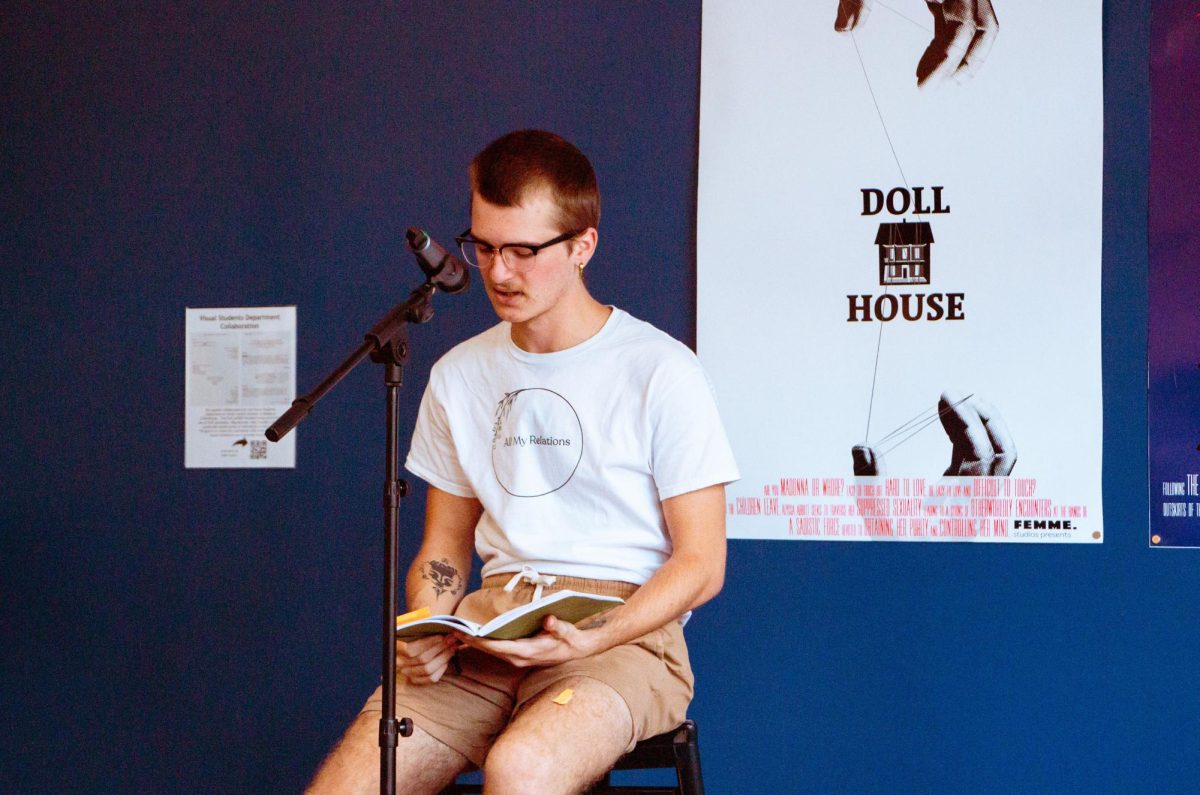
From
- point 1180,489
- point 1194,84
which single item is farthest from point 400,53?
point 1180,489

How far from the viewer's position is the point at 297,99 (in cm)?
258

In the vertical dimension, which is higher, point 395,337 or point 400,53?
point 400,53

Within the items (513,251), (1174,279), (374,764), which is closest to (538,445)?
(513,251)

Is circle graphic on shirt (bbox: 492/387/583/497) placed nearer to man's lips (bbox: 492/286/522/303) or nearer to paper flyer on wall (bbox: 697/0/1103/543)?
man's lips (bbox: 492/286/522/303)

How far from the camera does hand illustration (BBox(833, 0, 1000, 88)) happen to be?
2.25m

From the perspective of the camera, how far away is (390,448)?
4.90ft

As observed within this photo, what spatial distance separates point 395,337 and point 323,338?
1.08 metres

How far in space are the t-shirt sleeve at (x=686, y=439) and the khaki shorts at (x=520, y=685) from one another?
180 mm

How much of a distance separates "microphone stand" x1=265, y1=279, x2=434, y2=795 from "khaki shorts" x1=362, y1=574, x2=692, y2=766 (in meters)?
0.11

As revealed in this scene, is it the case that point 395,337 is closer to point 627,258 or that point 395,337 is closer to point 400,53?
point 627,258

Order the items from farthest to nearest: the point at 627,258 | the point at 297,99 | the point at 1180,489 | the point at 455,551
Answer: the point at 297,99 < the point at 627,258 < the point at 1180,489 < the point at 455,551

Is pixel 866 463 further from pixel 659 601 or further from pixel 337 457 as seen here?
pixel 337 457

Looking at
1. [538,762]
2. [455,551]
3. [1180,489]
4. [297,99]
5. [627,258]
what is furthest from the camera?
[297,99]

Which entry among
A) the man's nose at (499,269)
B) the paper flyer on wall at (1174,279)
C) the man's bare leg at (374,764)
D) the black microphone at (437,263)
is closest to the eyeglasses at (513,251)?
the man's nose at (499,269)
